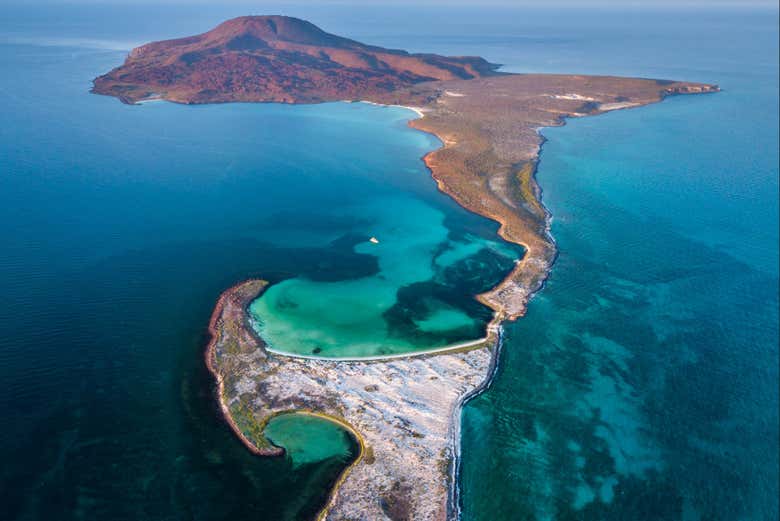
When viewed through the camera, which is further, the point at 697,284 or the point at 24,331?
the point at 697,284

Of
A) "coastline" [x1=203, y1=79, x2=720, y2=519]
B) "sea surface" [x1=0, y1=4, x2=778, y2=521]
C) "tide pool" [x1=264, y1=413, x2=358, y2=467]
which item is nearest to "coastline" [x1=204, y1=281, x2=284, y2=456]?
"coastline" [x1=203, y1=79, x2=720, y2=519]

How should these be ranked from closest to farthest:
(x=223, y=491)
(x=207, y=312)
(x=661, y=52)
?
1. (x=223, y=491)
2. (x=207, y=312)
3. (x=661, y=52)

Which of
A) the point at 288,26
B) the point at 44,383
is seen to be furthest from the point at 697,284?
the point at 288,26

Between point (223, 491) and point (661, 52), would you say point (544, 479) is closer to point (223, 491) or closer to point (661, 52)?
point (223, 491)

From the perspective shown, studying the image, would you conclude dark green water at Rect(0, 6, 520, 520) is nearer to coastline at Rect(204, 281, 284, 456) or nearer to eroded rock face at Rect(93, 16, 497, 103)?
coastline at Rect(204, 281, 284, 456)

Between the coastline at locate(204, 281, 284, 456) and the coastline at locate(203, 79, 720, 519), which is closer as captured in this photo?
the coastline at locate(203, 79, 720, 519)

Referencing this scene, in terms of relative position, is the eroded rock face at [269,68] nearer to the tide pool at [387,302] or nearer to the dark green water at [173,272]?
the dark green water at [173,272]

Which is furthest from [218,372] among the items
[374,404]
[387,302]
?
[387,302]
